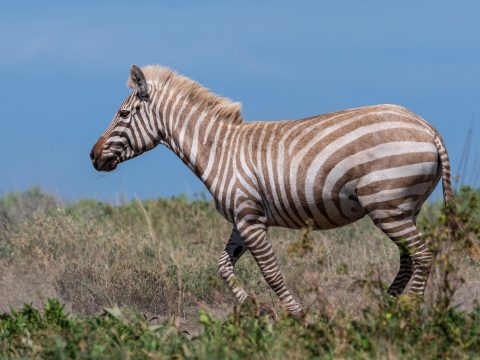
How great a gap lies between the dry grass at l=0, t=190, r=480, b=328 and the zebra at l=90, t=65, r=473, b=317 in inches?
19.0

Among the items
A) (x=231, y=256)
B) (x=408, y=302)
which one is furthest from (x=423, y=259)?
(x=408, y=302)

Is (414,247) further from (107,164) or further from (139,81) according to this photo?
(107,164)

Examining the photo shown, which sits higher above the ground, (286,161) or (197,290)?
(286,161)

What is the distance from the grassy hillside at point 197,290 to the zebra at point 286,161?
14.3 inches

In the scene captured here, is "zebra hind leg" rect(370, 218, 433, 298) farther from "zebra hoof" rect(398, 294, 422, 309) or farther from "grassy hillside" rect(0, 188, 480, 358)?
"zebra hoof" rect(398, 294, 422, 309)

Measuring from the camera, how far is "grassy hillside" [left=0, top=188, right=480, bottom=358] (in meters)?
5.97

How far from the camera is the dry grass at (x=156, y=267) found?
10539 millimetres

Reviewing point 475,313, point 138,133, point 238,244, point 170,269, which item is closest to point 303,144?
point 238,244

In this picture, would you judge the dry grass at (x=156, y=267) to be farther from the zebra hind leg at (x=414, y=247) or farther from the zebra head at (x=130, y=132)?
the zebra head at (x=130, y=132)

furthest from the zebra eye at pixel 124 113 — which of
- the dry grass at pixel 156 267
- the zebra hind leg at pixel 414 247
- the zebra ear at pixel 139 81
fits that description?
the zebra hind leg at pixel 414 247

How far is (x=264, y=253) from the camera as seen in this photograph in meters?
8.73

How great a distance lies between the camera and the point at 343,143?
822 cm

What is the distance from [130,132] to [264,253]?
2.13 meters

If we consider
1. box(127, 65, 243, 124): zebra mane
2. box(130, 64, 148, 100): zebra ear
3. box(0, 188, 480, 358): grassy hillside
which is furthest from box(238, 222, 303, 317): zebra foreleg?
box(130, 64, 148, 100): zebra ear
